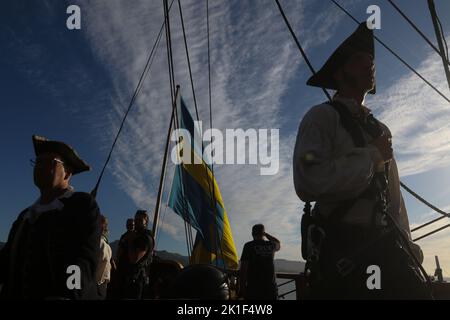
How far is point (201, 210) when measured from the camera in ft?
39.4

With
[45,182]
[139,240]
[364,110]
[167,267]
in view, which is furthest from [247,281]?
[364,110]

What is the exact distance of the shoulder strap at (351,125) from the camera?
2029 millimetres

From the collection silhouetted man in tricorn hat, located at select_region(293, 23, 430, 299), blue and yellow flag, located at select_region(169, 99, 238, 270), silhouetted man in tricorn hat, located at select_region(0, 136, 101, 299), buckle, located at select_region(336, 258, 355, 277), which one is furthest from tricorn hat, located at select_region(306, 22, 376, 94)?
blue and yellow flag, located at select_region(169, 99, 238, 270)

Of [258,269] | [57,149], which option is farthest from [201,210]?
[57,149]

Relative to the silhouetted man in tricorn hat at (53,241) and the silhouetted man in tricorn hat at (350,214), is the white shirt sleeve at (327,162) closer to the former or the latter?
the silhouetted man in tricorn hat at (350,214)

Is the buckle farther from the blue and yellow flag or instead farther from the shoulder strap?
the blue and yellow flag

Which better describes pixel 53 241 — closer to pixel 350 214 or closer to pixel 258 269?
pixel 350 214

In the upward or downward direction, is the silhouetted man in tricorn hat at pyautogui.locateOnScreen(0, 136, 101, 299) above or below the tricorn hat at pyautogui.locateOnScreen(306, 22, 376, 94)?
below

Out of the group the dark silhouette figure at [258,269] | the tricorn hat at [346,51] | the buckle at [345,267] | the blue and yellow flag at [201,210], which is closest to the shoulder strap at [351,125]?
the tricorn hat at [346,51]

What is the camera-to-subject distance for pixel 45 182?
298cm

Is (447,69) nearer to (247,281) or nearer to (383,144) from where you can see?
(383,144)

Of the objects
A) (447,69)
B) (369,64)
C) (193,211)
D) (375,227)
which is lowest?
(375,227)

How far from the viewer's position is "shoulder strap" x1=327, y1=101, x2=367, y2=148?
203cm

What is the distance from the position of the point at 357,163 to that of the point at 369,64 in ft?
2.62
